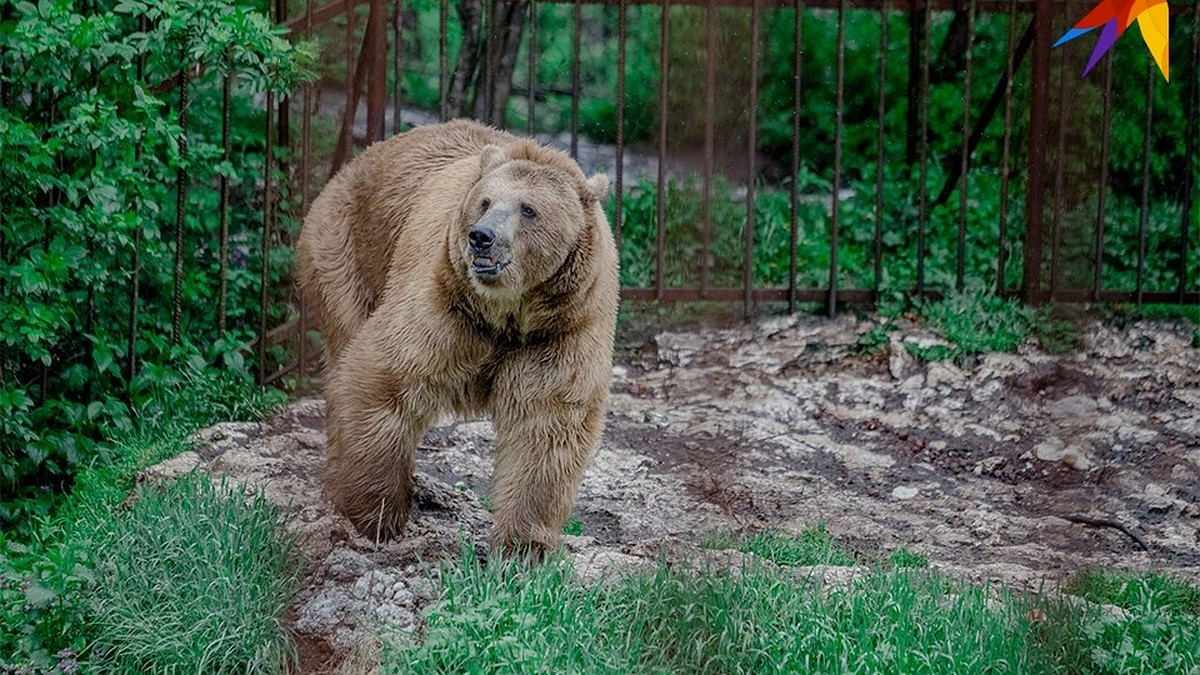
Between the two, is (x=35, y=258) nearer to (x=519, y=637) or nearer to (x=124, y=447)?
(x=124, y=447)

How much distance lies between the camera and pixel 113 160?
7027 mm

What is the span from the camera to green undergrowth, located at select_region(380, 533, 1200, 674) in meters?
→ 4.51

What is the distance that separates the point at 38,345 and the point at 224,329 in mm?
1275

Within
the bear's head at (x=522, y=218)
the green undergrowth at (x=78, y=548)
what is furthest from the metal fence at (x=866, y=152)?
the bear's head at (x=522, y=218)

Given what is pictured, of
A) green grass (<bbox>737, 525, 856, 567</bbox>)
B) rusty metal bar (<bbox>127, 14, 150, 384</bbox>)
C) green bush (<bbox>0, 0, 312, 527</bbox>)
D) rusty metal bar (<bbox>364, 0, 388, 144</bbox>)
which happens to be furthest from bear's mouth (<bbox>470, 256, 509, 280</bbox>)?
rusty metal bar (<bbox>364, 0, 388, 144</bbox>)

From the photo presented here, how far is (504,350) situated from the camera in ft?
17.8

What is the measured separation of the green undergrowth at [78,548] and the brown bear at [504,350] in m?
0.62

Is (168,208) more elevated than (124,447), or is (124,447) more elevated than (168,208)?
→ (168,208)

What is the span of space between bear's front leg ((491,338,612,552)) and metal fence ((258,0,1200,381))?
8.62 feet

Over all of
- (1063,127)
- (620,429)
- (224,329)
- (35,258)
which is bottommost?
(620,429)

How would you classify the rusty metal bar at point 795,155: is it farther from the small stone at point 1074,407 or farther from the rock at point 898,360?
the small stone at point 1074,407

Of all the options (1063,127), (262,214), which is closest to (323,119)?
(262,214)

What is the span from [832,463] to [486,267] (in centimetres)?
290

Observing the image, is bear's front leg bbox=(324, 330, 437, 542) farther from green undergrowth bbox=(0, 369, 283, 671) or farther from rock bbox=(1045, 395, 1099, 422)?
rock bbox=(1045, 395, 1099, 422)
